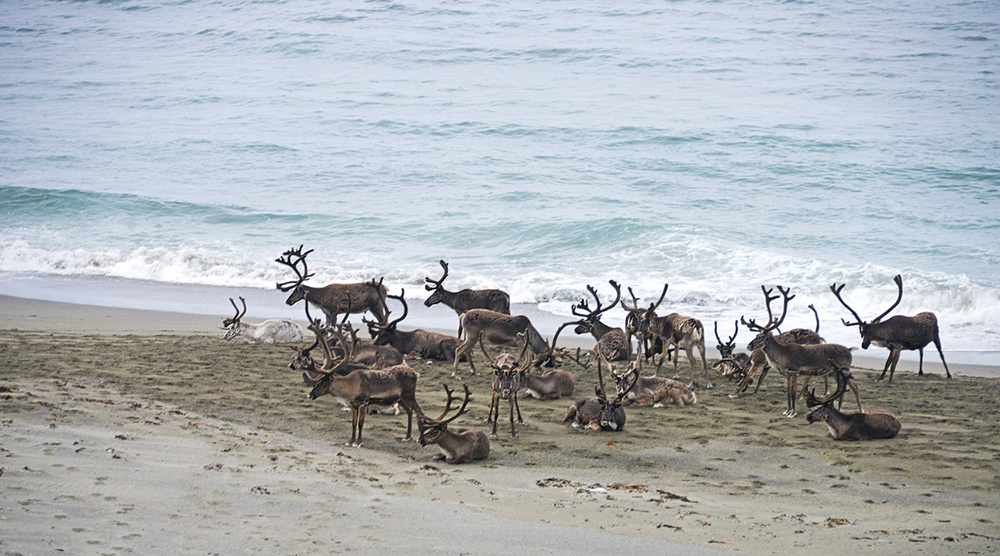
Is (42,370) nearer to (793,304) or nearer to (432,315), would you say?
(432,315)

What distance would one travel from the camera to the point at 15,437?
613cm

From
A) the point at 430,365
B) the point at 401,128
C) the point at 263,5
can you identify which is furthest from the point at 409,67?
the point at 430,365

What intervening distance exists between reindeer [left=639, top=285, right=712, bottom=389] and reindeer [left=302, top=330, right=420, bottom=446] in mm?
3839

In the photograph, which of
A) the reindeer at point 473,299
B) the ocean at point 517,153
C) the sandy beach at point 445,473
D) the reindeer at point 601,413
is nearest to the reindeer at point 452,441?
the sandy beach at point 445,473

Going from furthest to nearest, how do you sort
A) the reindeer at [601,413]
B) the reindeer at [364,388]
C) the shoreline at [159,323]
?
the shoreline at [159,323] → the reindeer at [601,413] → the reindeer at [364,388]

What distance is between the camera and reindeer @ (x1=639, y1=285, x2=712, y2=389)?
1034cm

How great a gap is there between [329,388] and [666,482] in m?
3.03

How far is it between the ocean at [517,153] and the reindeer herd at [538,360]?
82.8 inches

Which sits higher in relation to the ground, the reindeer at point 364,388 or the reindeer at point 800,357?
the reindeer at point 800,357

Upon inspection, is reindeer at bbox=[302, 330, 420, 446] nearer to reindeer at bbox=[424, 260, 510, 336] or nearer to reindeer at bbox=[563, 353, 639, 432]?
reindeer at bbox=[563, 353, 639, 432]

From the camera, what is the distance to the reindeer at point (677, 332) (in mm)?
10344

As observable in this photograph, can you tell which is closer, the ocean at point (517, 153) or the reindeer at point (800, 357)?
the reindeer at point (800, 357)

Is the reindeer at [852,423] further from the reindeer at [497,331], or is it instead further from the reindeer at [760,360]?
the reindeer at [497,331]

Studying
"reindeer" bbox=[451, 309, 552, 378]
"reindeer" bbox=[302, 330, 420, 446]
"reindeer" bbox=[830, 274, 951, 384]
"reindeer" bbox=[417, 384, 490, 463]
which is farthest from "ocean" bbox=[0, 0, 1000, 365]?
"reindeer" bbox=[417, 384, 490, 463]
